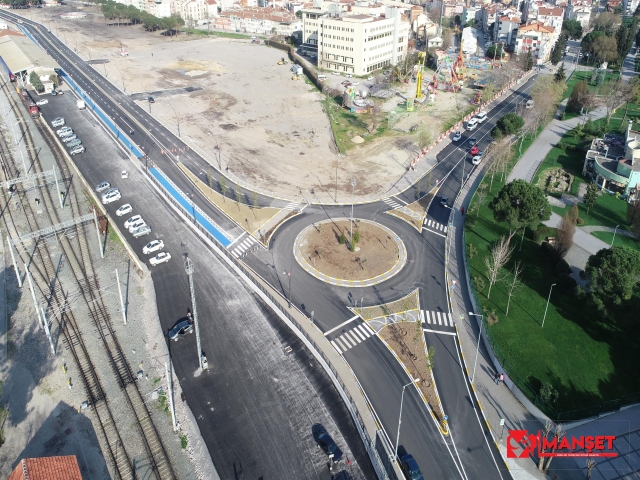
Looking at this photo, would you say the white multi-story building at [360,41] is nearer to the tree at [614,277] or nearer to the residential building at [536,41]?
the residential building at [536,41]

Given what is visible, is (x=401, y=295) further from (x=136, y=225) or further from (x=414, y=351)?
(x=136, y=225)

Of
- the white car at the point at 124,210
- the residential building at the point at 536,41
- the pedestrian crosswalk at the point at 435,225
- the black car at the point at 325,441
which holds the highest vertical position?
the residential building at the point at 536,41

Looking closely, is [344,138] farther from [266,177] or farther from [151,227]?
[151,227]

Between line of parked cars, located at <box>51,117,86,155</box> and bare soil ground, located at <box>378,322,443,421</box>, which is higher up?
line of parked cars, located at <box>51,117,86,155</box>

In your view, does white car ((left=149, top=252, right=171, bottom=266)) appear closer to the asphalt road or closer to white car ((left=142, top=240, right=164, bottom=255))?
the asphalt road

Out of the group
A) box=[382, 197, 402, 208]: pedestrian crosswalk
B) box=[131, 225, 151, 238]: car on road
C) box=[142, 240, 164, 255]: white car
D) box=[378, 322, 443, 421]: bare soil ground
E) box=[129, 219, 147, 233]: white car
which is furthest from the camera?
box=[382, 197, 402, 208]: pedestrian crosswalk

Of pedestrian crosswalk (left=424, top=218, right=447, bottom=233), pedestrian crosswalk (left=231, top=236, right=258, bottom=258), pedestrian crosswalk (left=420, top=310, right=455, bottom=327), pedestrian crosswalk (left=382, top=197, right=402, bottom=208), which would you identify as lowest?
pedestrian crosswalk (left=420, top=310, right=455, bottom=327)

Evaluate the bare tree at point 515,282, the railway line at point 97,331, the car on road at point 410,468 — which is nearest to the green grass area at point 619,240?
the bare tree at point 515,282

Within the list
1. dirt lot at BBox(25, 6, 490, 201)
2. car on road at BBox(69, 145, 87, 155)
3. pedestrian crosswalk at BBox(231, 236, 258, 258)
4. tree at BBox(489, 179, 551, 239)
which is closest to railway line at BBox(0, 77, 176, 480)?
car on road at BBox(69, 145, 87, 155)
